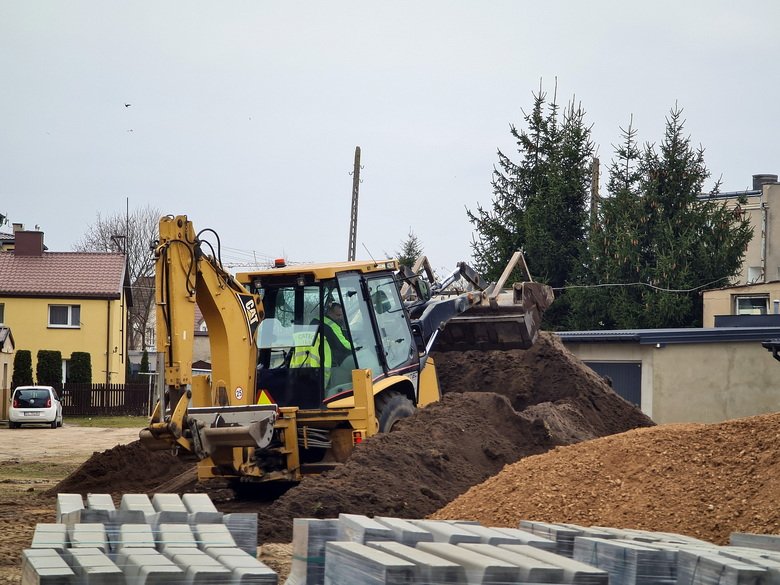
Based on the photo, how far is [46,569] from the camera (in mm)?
4754

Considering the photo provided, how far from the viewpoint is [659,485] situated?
9641 mm

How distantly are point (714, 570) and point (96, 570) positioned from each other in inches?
106

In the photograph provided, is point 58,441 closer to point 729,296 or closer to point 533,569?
point 729,296

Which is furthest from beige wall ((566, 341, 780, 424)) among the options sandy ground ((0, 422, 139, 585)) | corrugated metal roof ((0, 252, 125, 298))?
corrugated metal roof ((0, 252, 125, 298))

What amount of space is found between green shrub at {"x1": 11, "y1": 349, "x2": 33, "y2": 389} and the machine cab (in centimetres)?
3220

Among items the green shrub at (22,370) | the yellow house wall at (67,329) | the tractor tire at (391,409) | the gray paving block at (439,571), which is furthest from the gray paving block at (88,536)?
the yellow house wall at (67,329)

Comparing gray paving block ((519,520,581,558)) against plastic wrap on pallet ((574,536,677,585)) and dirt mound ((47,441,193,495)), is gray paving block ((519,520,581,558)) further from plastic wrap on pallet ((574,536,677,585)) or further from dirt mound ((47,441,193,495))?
dirt mound ((47,441,193,495))

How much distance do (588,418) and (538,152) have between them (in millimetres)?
21978

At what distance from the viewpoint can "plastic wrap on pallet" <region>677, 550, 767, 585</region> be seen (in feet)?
15.4

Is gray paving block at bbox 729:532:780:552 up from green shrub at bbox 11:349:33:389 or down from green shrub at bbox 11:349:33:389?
up

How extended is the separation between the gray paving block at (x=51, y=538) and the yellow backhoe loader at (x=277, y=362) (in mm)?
5204

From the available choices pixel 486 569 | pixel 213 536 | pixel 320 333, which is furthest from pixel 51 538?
pixel 320 333

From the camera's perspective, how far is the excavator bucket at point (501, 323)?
52.5ft

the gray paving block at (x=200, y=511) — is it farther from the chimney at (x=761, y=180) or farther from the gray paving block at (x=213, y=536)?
the chimney at (x=761, y=180)
